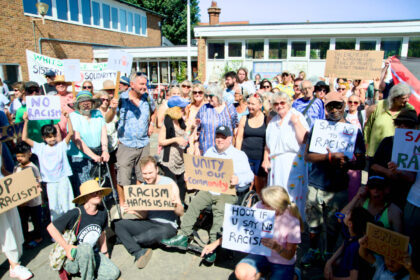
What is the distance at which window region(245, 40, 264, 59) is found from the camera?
18.7 m

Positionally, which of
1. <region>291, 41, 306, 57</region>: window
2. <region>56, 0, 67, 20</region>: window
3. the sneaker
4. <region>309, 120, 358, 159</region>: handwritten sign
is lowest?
the sneaker

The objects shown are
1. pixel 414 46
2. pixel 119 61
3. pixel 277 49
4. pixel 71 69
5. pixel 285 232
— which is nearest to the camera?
pixel 285 232

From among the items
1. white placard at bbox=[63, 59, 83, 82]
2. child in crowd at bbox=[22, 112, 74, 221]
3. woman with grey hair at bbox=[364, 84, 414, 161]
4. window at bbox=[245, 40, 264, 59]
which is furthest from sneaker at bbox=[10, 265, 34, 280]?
window at bbox=[245, 40, 264, 59]

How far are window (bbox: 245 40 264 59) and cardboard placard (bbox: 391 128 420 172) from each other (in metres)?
16.6

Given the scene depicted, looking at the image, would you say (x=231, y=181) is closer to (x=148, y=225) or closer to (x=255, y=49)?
(x=148, y=225)

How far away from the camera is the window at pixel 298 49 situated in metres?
18.1

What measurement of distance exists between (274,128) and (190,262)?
2.12 meters

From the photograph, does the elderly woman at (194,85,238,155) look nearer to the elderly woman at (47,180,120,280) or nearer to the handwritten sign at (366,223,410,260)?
the elderly woman at (47,180,120,280)

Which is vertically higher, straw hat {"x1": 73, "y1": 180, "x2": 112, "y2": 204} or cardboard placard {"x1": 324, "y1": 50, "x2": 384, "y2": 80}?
cardboard placard {"x1": 324, "y1": 50, "x2": 384, "y2": 80}

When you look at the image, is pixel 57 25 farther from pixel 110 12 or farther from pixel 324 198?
pixel 324 198

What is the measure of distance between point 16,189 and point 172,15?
127ft

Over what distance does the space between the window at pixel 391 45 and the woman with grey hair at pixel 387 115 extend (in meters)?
15.3

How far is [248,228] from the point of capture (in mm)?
3045

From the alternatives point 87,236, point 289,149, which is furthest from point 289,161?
point 87,236
